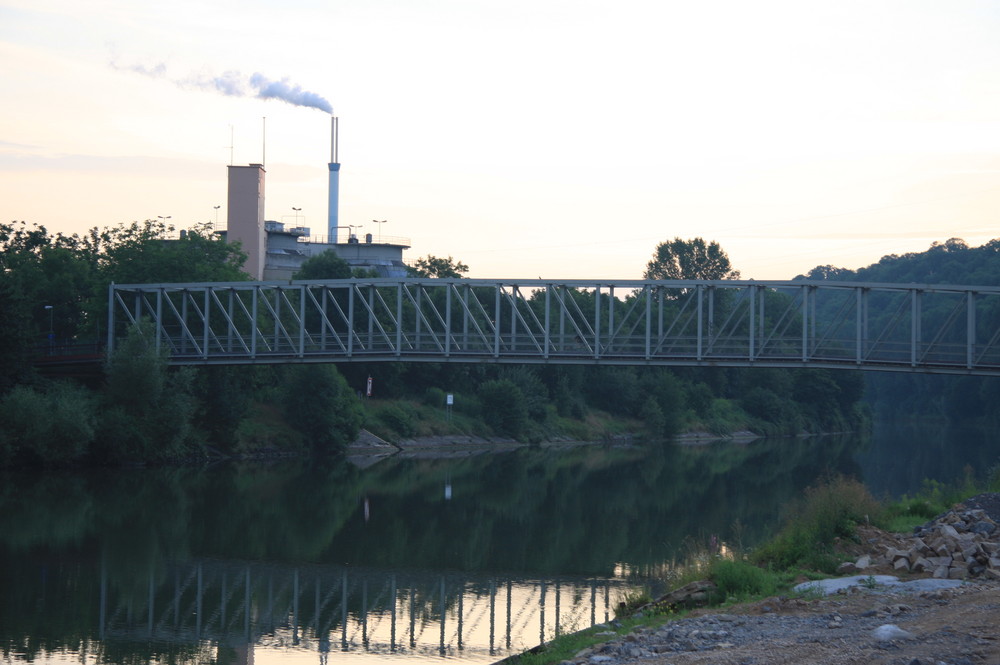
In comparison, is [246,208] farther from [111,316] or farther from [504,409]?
[111,316]

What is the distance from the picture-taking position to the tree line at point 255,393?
54906 millimetres

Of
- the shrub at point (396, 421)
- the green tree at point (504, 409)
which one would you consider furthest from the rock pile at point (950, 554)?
the green tree at point (504, 409)

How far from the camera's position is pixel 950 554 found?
22.2m

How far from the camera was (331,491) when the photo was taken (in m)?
51.8

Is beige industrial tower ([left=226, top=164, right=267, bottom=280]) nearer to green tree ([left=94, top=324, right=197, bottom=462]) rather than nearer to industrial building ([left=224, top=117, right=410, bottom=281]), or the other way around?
industrial building ([left=224, top=117, right=410, bottom=281])

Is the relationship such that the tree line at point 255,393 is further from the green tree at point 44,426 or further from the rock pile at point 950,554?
the rock pile at point 950,554

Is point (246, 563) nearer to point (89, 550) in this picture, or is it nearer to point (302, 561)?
point (302, 561)

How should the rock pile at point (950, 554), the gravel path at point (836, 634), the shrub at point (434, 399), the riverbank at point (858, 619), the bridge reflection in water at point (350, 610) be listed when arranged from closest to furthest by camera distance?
the gravel path at point (836, 634) → the riverbank at point (858, 619) → the rock pile at point (950, 554) → the bridge reflection in water at point (350, 610) → the shrub at point (434, 399)

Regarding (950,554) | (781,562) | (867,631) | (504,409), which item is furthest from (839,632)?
(504,409)

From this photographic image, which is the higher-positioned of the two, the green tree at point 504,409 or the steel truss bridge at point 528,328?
the steel truss bridge at point 528,328

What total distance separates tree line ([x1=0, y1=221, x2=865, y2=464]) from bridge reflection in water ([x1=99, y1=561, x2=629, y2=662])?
2507 centimetres

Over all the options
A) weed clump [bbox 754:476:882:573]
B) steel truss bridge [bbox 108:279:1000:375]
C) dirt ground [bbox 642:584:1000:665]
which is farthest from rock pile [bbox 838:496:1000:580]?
steel truss bridge [bbox 108:279:1000:375]

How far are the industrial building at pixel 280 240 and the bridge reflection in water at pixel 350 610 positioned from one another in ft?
210

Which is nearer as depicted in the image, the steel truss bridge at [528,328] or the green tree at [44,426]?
the green tree at [44,426]
